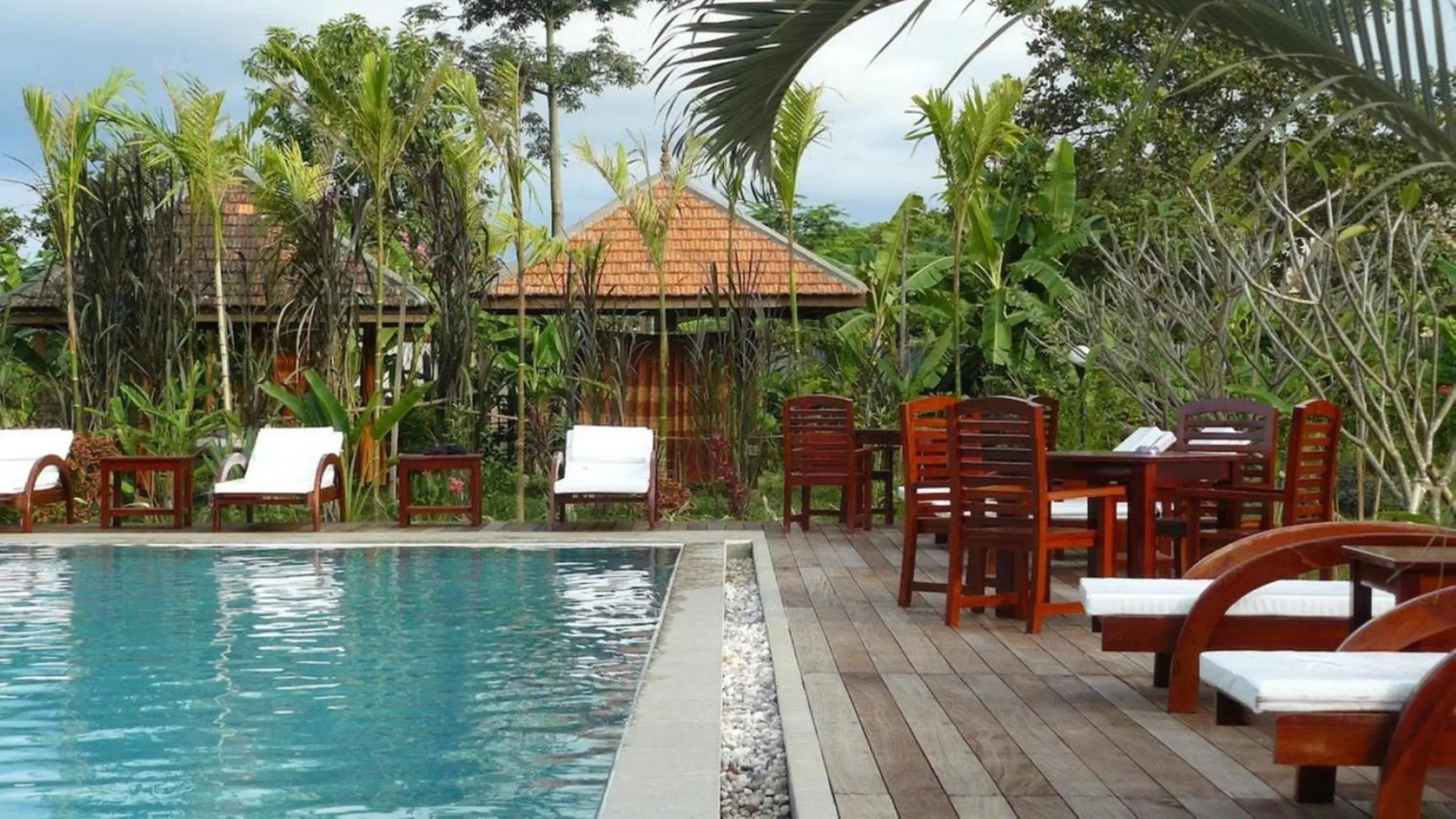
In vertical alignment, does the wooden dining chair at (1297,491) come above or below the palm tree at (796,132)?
below

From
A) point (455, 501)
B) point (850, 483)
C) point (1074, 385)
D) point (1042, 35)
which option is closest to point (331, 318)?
point (455, 501)

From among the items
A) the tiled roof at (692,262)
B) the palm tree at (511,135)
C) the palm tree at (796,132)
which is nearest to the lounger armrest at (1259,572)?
the palm tree at (511,135)

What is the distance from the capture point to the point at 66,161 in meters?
13.8

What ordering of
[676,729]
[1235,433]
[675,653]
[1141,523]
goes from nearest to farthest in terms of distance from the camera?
[676,729] → [675,653] → [1141,523] → [1235,433]

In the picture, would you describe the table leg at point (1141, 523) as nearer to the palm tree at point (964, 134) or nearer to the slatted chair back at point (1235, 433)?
the slatted chair back at point (1235, 433)

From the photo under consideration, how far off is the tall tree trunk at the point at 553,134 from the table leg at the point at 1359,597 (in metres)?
27.8

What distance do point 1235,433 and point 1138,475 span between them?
219cm

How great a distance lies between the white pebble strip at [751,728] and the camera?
4.22 m

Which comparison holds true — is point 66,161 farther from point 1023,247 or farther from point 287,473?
point 1023,247

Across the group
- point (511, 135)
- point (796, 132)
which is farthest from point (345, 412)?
point (796, 132)

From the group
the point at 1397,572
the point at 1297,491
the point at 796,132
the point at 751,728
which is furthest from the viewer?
the point at 796,132

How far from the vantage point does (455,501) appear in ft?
47.9

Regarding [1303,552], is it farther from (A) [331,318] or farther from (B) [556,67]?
(B) [556,67]

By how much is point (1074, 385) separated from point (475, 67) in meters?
19.0
